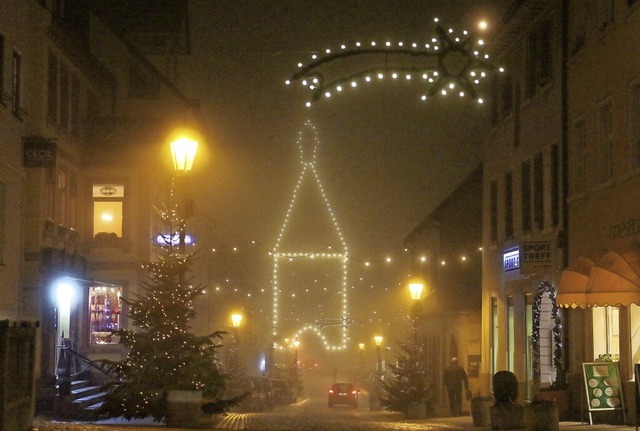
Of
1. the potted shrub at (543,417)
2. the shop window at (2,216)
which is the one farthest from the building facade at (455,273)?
the potted shrub at (543,417)

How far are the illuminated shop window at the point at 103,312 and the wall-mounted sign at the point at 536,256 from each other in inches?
558

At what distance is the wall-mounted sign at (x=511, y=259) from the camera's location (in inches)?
1266

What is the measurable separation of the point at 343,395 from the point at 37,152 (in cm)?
3233

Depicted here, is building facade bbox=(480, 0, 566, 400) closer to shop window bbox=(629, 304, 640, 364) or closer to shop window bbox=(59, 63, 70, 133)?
shop window bbox=(629, 304, 640, 364)

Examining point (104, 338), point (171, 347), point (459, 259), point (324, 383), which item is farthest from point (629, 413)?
point (324, 383)

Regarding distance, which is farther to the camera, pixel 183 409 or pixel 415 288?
pixel 415 288

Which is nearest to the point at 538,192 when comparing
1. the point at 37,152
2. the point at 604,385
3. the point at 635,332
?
the point at 635,332

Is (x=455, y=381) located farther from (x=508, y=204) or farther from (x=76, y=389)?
(x=76, y=389)

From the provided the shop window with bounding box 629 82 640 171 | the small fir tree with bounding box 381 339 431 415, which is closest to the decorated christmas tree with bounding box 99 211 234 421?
the shop window with bounding box 629 82 640 171

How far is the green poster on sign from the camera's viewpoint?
21094mm

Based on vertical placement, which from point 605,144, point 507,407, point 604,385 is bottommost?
point 507,407

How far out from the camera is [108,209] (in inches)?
1454

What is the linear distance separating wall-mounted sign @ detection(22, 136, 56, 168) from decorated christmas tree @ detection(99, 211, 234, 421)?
8.11 metres

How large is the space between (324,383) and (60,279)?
7748 cm
